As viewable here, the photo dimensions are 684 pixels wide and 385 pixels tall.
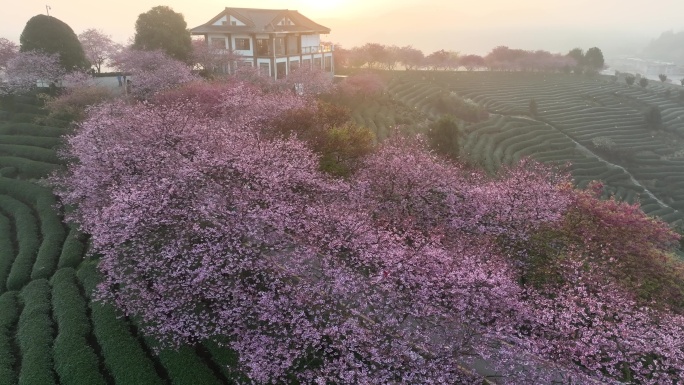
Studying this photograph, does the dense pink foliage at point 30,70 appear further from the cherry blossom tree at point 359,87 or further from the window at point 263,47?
the cherry blossom tree at point 359,87

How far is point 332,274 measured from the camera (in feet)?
53.0

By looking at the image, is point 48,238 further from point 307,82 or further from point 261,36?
point 261,36

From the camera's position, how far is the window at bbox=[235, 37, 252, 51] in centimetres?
5266

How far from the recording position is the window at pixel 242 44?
5266 centimetres

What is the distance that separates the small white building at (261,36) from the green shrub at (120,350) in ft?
128

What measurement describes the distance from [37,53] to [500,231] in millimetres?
41608

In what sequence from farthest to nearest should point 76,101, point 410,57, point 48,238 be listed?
1. point 410,57
2. point 76,101
3. point 48,238

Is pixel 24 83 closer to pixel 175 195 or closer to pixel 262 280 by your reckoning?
pixel 175 195

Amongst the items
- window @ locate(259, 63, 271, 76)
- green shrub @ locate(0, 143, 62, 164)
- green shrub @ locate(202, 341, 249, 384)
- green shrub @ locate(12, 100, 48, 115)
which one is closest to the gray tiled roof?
window @ locate(259, 63, 271, 76)

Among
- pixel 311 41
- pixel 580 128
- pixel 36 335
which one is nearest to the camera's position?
pixel 36 335

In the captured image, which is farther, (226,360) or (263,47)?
(263,47)

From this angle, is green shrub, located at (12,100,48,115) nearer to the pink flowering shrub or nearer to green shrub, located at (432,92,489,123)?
the pink flowering shrub

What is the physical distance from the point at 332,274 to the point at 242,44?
144 ft

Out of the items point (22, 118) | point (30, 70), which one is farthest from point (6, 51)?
point (22, 118)
